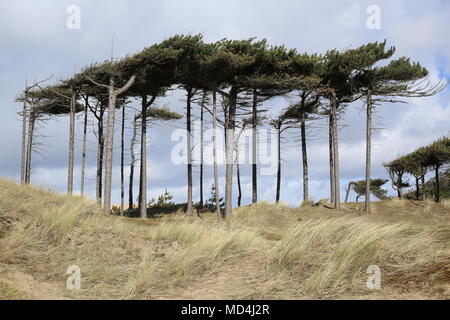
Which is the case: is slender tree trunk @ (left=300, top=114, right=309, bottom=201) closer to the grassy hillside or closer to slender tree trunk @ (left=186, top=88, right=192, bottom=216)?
slender tree trunk @ (left=186, top=88, right=192, bottom=216)

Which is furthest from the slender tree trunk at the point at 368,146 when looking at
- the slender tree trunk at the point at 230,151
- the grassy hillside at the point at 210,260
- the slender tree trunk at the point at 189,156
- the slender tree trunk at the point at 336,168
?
the grassy hillside at the point at 210,260

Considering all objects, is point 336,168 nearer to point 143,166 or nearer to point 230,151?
point 230,151

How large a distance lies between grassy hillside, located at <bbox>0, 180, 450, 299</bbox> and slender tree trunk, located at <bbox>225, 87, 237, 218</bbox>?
11337 mm

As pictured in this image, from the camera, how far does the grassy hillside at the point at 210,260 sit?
7.02m

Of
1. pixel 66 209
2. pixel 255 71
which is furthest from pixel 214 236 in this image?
pixel 255 71

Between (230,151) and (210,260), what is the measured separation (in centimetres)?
1423

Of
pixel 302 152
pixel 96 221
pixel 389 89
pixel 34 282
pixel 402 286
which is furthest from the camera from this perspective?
pixel 302 152

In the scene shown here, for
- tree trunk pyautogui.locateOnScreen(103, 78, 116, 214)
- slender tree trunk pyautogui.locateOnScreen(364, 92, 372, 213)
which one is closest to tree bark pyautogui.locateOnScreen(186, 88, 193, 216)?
tree trunk pyautogui.locateOnScreen(103, 78, 116, 214)

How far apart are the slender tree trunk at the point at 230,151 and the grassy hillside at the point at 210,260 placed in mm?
11337

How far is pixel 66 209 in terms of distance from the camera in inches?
453

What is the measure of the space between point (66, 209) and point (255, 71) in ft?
47.3

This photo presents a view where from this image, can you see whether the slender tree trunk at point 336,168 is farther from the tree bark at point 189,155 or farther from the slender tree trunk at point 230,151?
the tree bark at point 189,155
